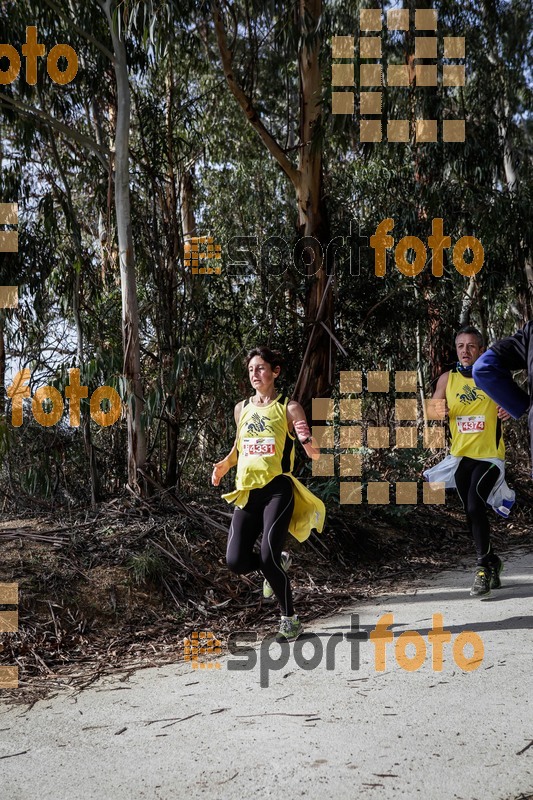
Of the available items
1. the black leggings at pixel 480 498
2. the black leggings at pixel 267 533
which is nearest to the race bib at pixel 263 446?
Answer: the black leggings at pixel 267 533

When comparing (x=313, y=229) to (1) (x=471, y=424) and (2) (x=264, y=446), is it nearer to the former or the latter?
(1) (x=471, y=424)

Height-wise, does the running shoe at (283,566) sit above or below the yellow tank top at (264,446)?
below

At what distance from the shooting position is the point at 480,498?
6473 mm

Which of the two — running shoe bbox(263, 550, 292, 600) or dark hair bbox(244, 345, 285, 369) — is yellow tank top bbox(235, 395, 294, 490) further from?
running shoe bbox(263, 550, 292, 600)

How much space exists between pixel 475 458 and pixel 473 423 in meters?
0.28

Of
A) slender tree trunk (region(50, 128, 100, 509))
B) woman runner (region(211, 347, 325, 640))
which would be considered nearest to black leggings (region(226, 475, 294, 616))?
woman runner (region(211, 347, 325, 640))

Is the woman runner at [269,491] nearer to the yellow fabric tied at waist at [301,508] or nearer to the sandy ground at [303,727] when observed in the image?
the yellow fabric tied at waist at [301,508]

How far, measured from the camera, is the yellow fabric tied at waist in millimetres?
5574

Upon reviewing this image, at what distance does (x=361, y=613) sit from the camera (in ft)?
19.8

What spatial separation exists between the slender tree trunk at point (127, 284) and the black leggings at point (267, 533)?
8.69 feet

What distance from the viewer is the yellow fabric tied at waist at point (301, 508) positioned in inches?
219

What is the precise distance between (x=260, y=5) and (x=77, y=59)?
2337mm

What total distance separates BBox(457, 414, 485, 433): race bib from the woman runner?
1.61 meters

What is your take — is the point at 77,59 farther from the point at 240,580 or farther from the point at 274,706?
the point at 274,706
